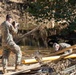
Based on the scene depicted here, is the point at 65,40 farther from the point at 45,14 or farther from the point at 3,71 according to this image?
the point at 3,71

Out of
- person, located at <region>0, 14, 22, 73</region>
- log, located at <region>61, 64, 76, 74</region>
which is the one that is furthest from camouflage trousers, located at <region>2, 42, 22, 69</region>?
log, located at <region>61, 64, 76, 74</region>

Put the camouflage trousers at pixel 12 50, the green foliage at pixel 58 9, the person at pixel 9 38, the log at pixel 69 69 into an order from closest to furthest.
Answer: the log at pixel 69 69, the person at pixel 9 38, the camouflage trousers at pixel 12 50, the green foliage at pixel 58 9

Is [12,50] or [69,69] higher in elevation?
[12,50]

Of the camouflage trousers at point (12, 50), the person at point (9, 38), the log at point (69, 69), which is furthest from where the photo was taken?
the camouflage trousers at point (12, 50)

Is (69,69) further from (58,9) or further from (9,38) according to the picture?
(58,9)

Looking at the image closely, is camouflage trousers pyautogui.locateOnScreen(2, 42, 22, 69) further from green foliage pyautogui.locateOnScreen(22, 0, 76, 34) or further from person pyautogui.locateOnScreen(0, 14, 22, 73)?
green foliage pyautogui.locateOnScreen(22, 0, 76, 34)

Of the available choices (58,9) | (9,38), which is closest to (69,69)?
(9,38)

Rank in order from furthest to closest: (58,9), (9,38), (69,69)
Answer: (58,9) < (9,38) < (69,69)

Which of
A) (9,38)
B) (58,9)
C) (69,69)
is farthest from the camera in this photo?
(58,9)

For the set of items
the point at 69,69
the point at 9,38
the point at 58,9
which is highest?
the point at 58,9

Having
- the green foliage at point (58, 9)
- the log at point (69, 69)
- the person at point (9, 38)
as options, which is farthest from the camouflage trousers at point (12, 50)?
the green foliage at point (58, 9)

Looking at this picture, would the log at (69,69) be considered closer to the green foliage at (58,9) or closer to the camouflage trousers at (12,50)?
the camouflage trousers at (12,50)

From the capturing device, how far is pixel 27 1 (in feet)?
102

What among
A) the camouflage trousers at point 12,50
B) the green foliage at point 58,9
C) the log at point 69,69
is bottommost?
the log at point 69,69
